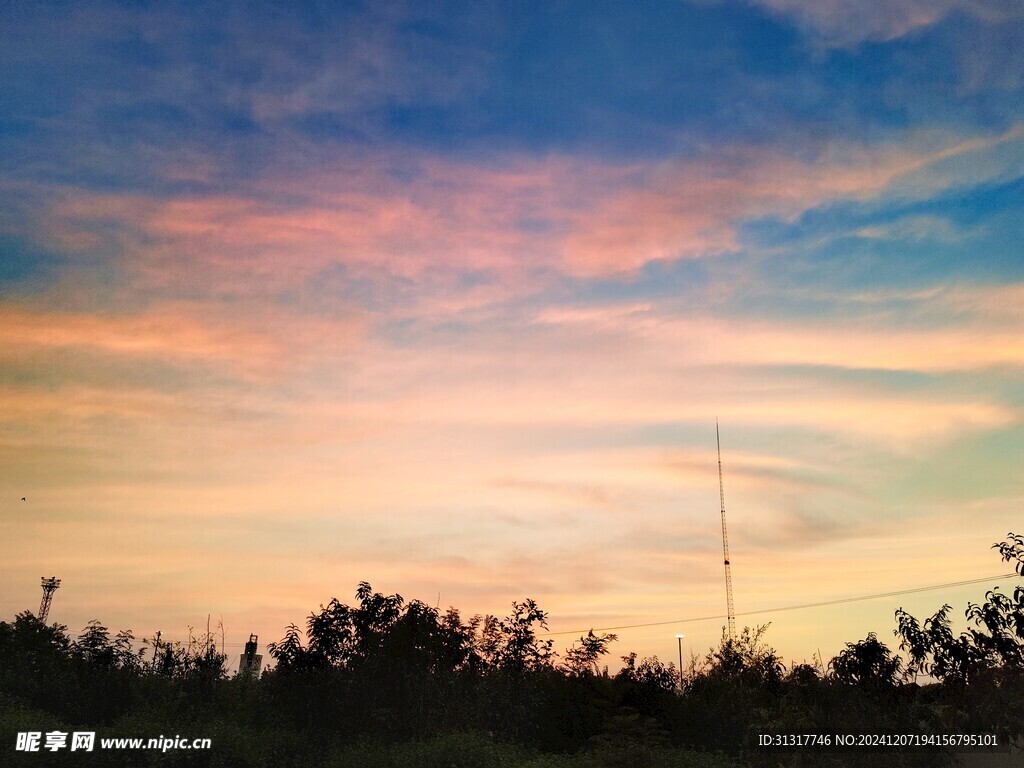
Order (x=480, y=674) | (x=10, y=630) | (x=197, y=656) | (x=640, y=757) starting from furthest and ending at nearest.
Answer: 1. (x=10, y=630)
2. (x=197, y=656)
3. (x=480, y=674)
4. (x=640, y=757)

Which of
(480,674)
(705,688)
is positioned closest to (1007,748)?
(705,688)

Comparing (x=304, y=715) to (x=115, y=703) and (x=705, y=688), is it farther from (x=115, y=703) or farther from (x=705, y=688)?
(x=705, y=688)

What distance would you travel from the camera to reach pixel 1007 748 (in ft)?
73.3

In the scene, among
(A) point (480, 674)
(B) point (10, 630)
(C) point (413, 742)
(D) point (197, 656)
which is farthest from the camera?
(B) point (10, 630)

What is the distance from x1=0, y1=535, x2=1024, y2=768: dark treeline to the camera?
2266 cm

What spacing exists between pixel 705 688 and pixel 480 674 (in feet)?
24.5

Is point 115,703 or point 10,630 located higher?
point 10,630

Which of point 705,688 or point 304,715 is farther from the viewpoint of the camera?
point 705,688

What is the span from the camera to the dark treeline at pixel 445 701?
74.3 ft

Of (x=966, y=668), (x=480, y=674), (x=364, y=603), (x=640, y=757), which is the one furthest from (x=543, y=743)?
(x=966, y=668)

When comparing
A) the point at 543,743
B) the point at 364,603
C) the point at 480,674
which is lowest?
the point at 543,743

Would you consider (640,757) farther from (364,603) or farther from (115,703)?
(115,703)

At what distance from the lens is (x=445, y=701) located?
26.0m

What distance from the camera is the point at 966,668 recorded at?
18406mm
